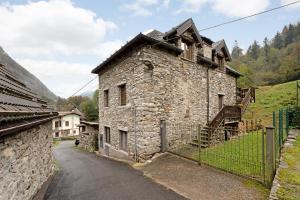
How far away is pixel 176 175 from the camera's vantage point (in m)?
7.67

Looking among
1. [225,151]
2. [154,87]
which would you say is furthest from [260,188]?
[154,87]

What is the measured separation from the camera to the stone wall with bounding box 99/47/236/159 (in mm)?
10719

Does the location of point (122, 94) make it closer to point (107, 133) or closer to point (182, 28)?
point (107, 133)

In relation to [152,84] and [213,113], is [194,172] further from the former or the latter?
[213,113]

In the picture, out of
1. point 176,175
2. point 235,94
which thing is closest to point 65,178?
point 176,175

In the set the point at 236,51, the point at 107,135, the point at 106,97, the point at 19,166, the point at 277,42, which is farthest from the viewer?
the point at 236,51

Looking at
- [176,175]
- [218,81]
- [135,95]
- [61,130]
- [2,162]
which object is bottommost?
[61,130]

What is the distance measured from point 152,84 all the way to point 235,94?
12.9 metres

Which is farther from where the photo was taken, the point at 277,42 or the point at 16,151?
the point at 277,42

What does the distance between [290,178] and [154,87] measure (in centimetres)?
717

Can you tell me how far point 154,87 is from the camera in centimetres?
1106

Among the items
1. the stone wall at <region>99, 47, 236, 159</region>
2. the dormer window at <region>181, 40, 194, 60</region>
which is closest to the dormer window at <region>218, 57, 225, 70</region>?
the stone wall at <region>99, 47, 236, 159</region>

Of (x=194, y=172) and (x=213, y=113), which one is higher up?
(x=213, y=113)

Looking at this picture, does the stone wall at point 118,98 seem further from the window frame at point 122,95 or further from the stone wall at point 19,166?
the stone wall at point 19,166
